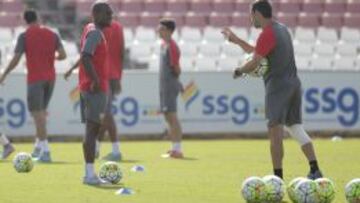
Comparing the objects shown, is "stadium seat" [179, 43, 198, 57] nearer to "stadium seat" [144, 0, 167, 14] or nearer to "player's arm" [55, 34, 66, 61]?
"stadium seat" [144, 0, 167, 14]

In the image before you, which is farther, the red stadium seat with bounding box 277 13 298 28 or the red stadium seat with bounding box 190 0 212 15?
the red stadium seat with bounding box 190 0 212 15

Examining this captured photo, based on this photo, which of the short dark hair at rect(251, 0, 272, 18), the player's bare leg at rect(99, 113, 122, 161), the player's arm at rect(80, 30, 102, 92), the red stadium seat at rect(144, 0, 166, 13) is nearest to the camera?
the short dark hair at rect(251, 0, 272, 18)

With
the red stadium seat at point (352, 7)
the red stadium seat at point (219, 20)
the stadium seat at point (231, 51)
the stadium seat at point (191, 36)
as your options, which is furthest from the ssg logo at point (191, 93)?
the red stadium seat at point (352, 7)

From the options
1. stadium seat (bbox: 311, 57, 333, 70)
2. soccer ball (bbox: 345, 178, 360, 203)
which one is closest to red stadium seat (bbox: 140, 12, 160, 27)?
stadium seat (bbox: 311, 57, 333, 70)

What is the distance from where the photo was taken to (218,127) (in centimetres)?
2491

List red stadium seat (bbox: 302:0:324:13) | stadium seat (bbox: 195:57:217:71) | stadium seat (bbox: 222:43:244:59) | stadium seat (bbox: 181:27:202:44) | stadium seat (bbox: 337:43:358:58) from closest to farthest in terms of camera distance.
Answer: stadium seat (bbox: 195:57:217:71), stadium seat (bbox: 222:43:244:59), stadium seat (bbox: 181:27:202:44), stadium seat (bbox: 337:43:358:58), red stadium seat (bbox: 302:0:324:13)

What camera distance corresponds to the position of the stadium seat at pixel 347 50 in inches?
1182

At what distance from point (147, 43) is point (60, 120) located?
5.80 metres

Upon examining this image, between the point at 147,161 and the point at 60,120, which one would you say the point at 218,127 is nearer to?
the point at 60,120

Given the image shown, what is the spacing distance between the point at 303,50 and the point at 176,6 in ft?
14.4

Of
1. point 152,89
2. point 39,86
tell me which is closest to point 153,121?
point 152,89

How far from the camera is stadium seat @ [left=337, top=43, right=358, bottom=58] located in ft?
98.5

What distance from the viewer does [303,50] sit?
98.5ft

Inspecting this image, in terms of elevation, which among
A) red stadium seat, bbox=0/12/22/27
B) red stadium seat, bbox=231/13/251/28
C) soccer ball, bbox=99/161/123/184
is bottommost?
soccer ball, bbox=99/161/123/184
